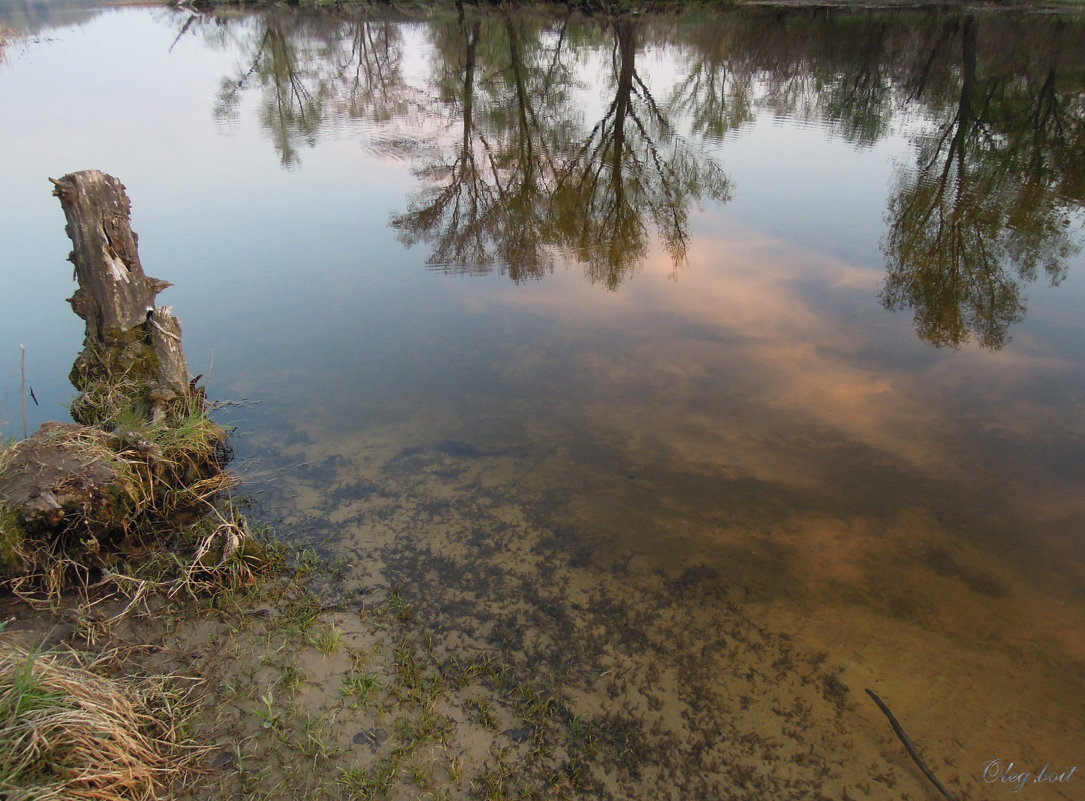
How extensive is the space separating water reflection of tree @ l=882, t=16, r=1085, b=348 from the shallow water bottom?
351 centimetres

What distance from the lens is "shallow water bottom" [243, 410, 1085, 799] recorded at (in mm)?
2756

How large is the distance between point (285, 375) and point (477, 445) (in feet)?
6.75

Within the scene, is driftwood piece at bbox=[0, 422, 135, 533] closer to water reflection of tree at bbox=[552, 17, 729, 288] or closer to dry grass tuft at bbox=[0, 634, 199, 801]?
dry grass tuft at bbox=[0, 634, 199, 801]

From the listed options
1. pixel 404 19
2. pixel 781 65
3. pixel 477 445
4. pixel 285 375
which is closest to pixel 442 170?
pixel 285 375

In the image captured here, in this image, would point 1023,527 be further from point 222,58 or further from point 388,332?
point 222,58

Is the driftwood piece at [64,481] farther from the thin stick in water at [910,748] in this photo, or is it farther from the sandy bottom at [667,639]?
the thin stick in water at [910,748]

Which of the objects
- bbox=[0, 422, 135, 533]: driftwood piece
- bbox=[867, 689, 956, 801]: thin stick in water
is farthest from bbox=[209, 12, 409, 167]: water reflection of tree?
bbox=[867, 689, 956, 801]: thin stick in water

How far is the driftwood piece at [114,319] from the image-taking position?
416 centimetres

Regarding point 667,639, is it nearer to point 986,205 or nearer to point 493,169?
point 986,205

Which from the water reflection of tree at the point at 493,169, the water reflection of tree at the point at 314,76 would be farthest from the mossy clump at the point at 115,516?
the water reflection of tree at the point at 314,76

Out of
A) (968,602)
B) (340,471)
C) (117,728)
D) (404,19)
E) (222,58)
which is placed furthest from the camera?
(404,19)

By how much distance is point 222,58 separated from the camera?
2550 cm

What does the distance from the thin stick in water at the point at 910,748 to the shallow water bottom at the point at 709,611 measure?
0.05m

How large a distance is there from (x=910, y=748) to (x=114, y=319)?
511cm
